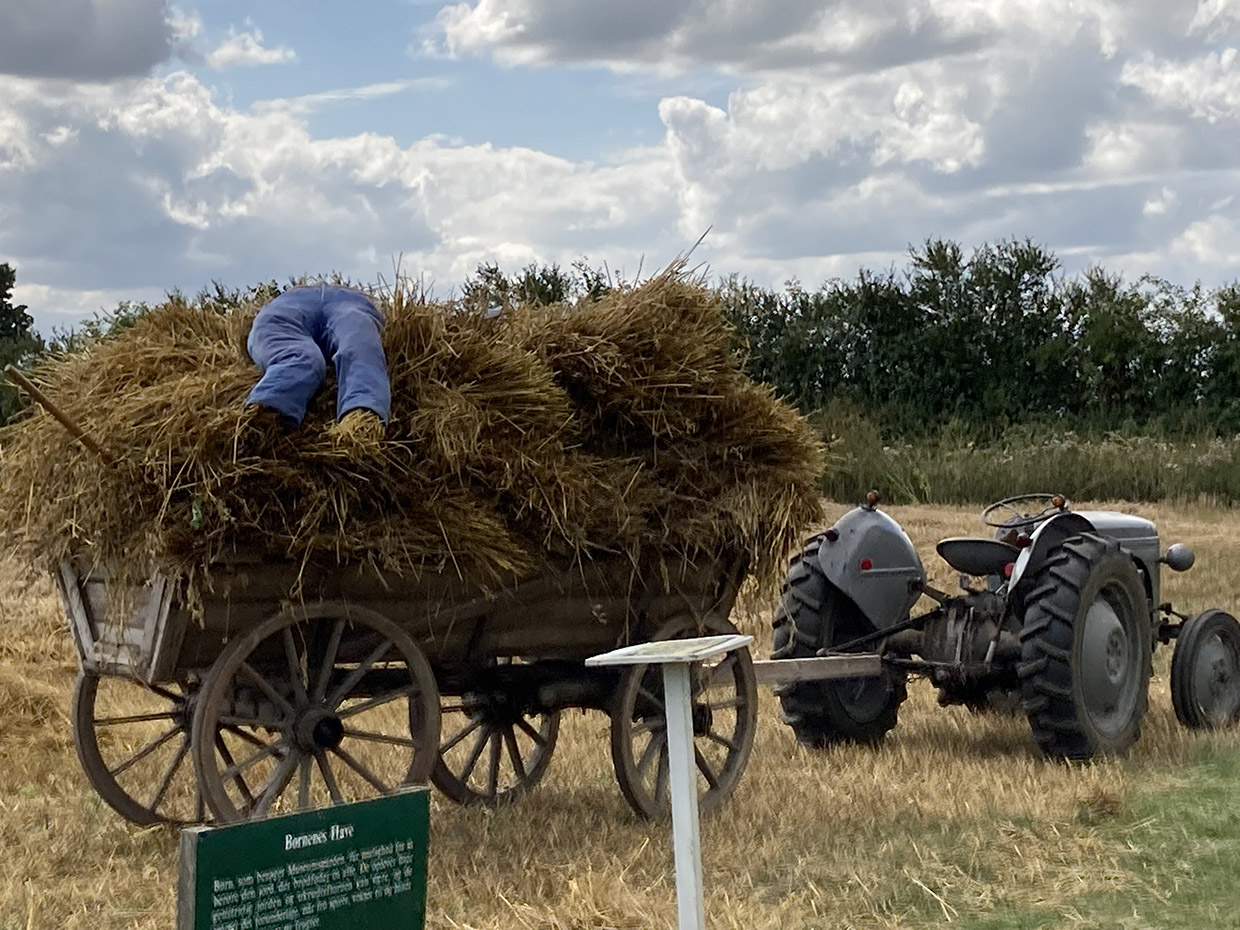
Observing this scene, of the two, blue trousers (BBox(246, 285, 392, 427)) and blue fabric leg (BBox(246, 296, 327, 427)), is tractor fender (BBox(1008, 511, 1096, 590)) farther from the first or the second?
blue fabric leg (BBox(246, 296, 327, 427))

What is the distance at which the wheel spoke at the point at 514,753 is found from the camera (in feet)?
23.0

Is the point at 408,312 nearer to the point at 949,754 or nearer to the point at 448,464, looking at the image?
the point at 448,464

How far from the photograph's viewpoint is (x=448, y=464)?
5.62 meters

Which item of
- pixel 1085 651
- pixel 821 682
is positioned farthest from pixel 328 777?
pixel 1085 651

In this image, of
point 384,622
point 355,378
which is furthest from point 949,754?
point 355,378

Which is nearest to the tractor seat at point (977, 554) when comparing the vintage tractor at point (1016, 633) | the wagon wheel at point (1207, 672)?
the vintage tractor at point (1016, 633)

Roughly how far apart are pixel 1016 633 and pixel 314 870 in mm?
4491

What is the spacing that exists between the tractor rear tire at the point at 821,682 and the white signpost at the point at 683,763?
3749 mm

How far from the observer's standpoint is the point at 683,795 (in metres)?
4.23

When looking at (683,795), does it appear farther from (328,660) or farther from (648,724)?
(648,724)

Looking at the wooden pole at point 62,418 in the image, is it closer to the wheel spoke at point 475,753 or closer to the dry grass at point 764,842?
the dry grass at point 764,842

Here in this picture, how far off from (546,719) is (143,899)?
→ 2.36 meters

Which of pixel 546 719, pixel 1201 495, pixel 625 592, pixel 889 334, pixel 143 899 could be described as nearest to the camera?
pixel 143 899

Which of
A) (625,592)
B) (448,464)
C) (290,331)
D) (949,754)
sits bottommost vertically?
(949,754)
